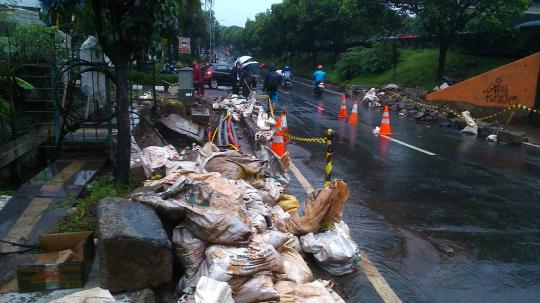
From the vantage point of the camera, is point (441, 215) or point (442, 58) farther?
point (442, 58)

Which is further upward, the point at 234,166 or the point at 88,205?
the point at 234,166

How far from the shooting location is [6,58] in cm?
764

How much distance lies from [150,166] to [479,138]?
11.1m

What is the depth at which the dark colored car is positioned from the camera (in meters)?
30.2

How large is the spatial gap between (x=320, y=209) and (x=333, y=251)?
481mm

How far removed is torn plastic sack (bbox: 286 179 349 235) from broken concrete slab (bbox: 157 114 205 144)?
5399 mm

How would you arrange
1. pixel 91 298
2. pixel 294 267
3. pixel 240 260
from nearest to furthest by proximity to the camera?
pixel 91 298 < pixel 240 260 < pixel 294 267

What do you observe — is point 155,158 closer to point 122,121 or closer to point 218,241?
point 122,121

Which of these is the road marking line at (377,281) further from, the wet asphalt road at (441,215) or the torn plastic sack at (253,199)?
the torn plastic sack at (253,199)

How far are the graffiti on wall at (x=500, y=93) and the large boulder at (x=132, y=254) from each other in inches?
673

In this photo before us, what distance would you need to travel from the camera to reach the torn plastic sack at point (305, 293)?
3996mm

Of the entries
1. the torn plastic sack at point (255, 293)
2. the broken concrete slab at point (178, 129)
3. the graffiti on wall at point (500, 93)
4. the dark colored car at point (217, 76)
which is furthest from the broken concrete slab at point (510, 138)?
the dark colored car at point (217, 76)

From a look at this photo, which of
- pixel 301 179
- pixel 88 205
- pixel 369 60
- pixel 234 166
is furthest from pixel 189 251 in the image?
pixel 369 60

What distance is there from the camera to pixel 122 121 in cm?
591
